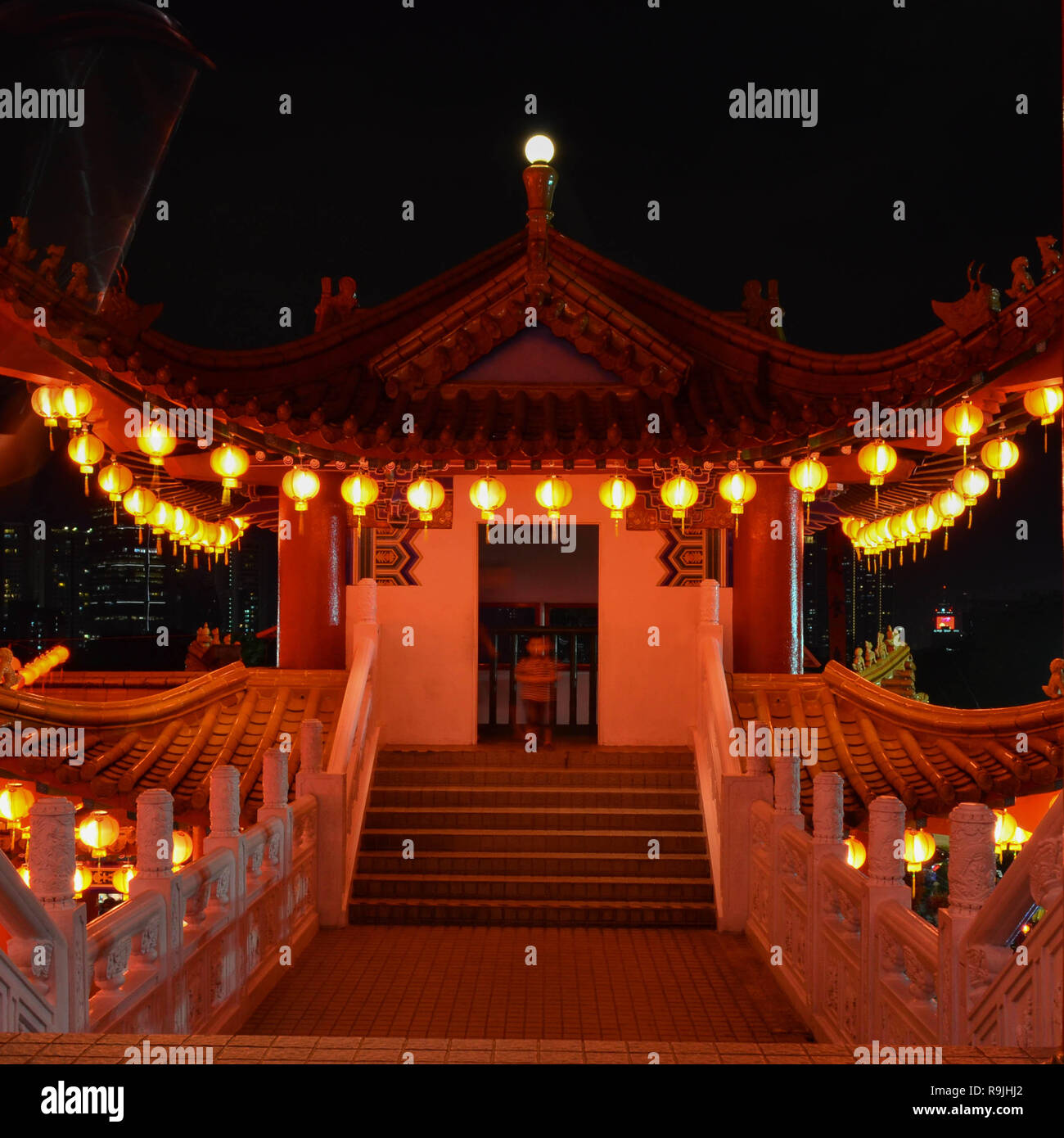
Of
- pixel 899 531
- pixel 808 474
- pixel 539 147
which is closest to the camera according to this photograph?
pixel 808 474

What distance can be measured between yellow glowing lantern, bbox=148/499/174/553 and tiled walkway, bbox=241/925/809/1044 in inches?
183

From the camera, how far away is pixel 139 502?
9.93 m

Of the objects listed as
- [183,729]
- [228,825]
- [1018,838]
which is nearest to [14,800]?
[183,729]

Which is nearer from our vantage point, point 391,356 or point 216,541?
point 391,356

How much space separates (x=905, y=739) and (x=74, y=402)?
7.33 meters

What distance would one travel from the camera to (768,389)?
955 cm

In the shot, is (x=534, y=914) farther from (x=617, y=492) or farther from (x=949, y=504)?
(x=949, y=504)

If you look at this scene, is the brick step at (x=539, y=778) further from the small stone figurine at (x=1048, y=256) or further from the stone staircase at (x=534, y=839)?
the small stone figurine at (x=1048, y=256)

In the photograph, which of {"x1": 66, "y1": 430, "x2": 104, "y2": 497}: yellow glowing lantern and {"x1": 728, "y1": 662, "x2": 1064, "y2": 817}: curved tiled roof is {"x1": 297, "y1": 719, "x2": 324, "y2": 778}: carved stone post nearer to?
{"x1": 66, "y1": 430, "x2": 104, "y2": 497}: yellow glowing lantern

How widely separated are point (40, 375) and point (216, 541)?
6.44 meters
